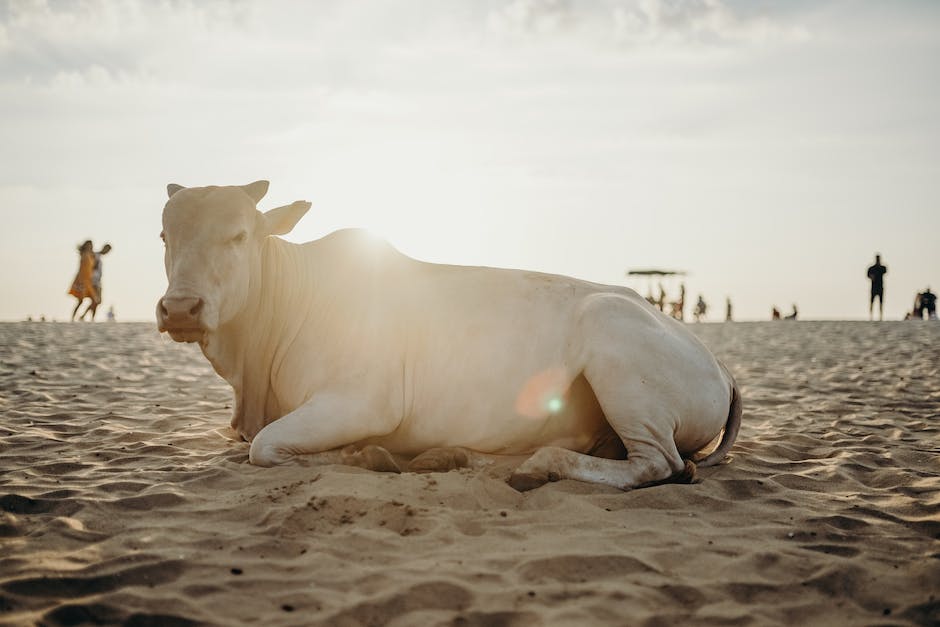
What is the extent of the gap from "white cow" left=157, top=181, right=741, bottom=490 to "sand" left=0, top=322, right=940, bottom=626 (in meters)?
0.28

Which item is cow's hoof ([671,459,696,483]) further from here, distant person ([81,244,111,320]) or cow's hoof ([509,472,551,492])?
distant person ([81,244,111,320])

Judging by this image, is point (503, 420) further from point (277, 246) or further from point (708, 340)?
point (708, 340)

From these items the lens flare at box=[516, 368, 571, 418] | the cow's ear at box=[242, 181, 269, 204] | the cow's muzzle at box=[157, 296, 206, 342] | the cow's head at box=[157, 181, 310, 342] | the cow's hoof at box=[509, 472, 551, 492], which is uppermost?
the cow's ear at box=[242, 181, 269, 204]

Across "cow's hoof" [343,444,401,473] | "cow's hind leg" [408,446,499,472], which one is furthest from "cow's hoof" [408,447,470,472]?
"cow's hoof" [343,444,401,473]

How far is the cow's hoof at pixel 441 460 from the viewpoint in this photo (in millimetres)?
4629

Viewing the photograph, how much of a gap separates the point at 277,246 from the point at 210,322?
1.11m

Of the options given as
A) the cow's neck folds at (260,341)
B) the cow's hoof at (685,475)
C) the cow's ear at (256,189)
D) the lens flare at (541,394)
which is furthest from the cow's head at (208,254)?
the cow's hoof at (685,475)

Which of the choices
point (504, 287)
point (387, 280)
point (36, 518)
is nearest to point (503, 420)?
point (504, 287)

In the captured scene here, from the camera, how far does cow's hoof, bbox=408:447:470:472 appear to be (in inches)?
182

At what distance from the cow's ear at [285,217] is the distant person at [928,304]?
3179cm

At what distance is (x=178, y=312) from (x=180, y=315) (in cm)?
2

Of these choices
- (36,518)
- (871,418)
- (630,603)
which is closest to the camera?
(630,603)

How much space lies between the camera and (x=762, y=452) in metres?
5.51

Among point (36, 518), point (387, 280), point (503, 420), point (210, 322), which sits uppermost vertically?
point (387, 280)
